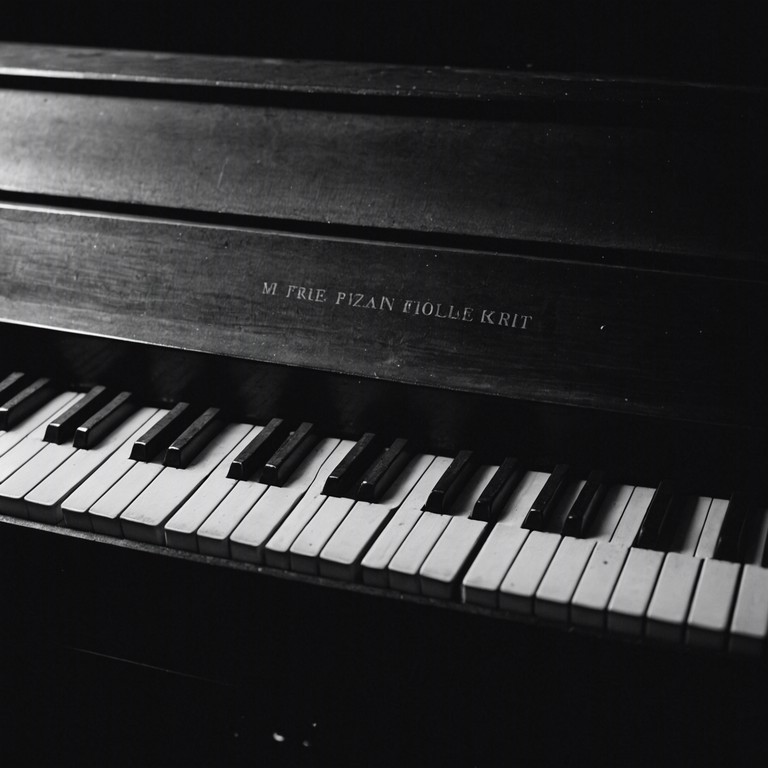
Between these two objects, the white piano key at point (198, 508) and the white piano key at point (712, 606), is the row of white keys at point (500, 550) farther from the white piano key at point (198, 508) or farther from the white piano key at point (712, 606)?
the white piano key at point (198, 508)

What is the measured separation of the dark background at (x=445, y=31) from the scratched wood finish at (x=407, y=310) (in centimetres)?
50

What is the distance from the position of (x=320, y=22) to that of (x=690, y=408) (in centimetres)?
112

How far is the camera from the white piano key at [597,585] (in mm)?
1257

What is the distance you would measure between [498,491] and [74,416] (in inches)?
28.8

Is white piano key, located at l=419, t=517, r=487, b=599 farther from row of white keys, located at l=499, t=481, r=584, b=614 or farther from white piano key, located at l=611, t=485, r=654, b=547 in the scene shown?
white piano key, located at l=611, t=485, r=654, b=547

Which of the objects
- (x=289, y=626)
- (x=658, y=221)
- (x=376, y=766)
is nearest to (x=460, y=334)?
(x=658, y=221)

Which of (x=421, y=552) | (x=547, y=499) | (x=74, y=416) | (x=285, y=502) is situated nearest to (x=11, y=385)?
(x=74, y=416)

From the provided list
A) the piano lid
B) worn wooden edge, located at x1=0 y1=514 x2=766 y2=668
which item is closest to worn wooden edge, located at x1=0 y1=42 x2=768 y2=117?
the piano lid

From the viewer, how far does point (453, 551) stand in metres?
1.36

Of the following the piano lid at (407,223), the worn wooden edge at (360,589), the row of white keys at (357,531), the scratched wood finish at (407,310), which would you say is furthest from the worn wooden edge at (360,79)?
the worn wooden edge at (360,589)

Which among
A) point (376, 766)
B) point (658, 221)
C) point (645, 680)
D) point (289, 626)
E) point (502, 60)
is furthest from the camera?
point (502, 60)

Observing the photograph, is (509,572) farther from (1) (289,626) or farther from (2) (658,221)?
(2) (658,221)

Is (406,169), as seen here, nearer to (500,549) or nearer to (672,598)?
(500,549)

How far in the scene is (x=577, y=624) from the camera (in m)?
1.27
